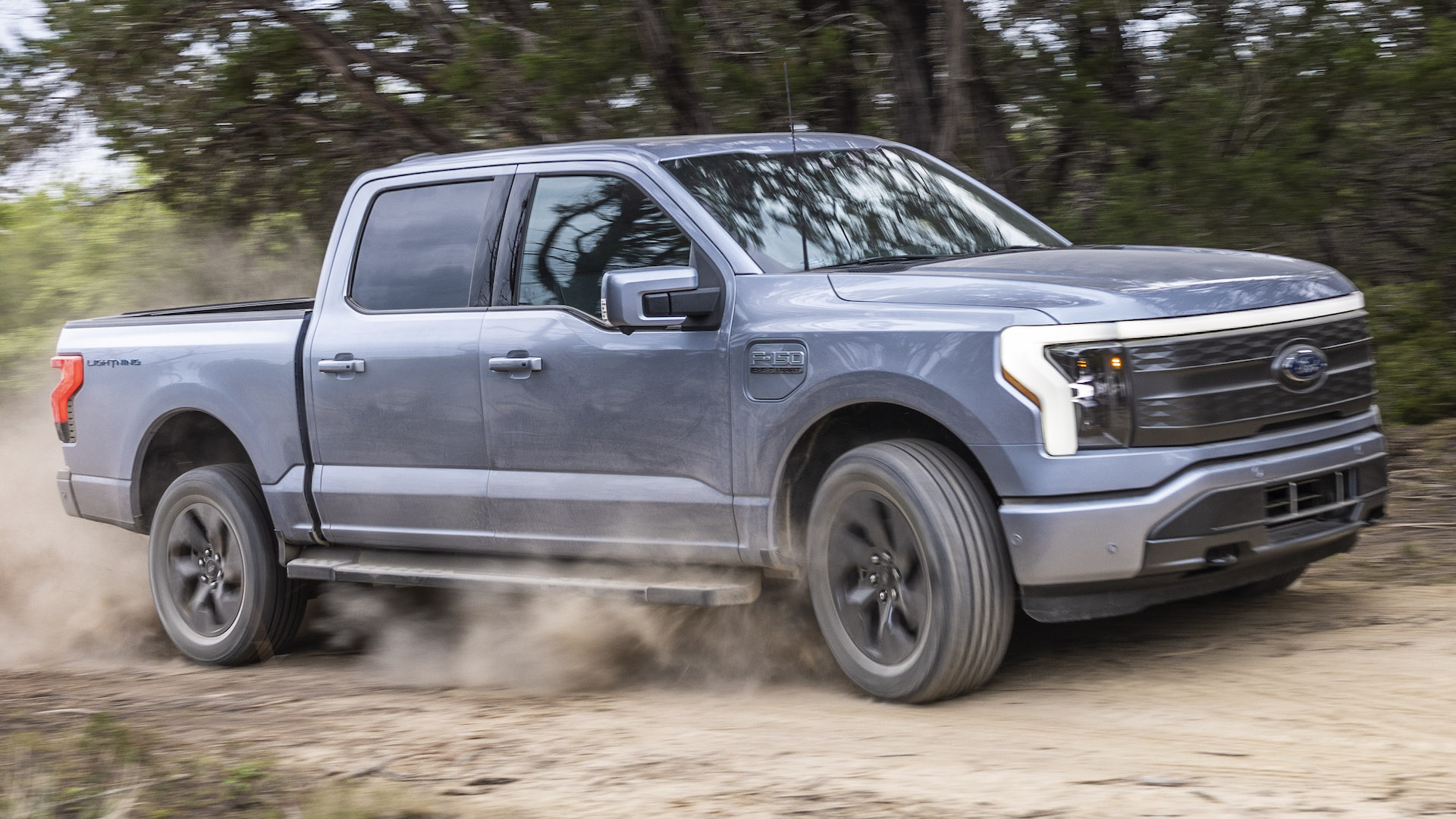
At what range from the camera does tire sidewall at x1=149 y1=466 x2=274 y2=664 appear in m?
6.78

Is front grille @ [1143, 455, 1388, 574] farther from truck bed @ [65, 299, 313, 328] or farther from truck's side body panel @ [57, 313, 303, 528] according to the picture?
truck bed @ [65, 299, 313, 328]

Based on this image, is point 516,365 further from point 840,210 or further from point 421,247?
point 840,210

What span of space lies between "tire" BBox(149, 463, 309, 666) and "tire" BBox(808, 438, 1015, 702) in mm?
2894

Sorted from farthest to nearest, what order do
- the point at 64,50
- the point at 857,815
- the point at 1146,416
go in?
1. the point at 64,50
2. the point at 1146,416
3. the point at 857,815

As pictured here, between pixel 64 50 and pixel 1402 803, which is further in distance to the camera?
pixel 64 50

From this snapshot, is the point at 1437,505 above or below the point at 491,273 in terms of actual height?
below

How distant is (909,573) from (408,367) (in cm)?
229

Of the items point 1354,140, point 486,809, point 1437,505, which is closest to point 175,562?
point 486,809

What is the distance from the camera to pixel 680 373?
5238 mm

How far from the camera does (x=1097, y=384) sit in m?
4.44

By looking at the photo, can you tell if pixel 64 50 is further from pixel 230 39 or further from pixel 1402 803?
pixel 1402 803

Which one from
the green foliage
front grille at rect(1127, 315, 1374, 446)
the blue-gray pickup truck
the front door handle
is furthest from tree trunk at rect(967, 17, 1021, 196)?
the green foliage

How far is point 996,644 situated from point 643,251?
1876 mm

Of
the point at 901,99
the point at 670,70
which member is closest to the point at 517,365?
the point at 670,70
